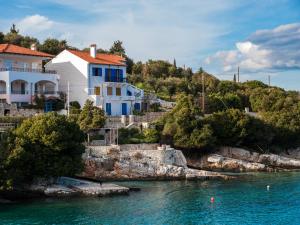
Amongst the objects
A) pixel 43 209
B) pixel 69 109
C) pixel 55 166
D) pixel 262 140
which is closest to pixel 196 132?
pixel 262 140

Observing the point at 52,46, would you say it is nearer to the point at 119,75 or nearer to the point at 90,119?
the point at 119,75

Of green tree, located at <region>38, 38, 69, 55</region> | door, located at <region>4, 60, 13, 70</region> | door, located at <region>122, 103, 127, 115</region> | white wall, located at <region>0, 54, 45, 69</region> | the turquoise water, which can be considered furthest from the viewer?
green tree, located at <region>38, 38, 69, 55</region>

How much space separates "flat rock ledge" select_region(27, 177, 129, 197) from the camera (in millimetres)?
45350

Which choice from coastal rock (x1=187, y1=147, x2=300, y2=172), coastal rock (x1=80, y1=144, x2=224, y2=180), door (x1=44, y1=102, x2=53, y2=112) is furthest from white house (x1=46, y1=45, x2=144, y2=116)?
coastal rock (x1=187, y1=147, x2=300, y2=172)

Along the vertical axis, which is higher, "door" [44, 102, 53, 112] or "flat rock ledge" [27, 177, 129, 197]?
"door" [44, 102, 53, 112]

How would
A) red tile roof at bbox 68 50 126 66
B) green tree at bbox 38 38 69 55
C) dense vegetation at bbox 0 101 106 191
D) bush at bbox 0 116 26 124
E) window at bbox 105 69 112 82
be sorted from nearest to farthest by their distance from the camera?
1. dense vegetation at bbox 0 101 106 191
2. bush at bbox 0 116 26 124
3. red tile roof at bbox 68 50 126 66
4. window at bbox 105 69 112 82
5. green tree at bbox 38 38 69 55

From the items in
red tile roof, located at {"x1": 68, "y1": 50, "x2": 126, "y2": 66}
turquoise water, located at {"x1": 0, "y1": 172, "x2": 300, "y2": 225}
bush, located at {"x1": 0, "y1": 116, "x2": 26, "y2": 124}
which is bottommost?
turquoise water, located at {"x1": 0, "y1": 172, "x2": 300, "y2": 225}

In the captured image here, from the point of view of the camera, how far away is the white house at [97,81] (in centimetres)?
7019

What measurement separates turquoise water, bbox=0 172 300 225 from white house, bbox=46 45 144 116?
70.6 feet

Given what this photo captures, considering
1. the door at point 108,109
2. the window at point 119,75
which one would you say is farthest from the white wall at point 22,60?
the window at point 119,75

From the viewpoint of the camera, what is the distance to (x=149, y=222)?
3675cm

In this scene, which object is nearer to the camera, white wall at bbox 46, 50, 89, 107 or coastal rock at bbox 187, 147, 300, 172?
coastal rock at bbox 187, 147, 300, 172

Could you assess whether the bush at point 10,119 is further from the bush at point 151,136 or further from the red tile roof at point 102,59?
the red tile roof at point 102,59

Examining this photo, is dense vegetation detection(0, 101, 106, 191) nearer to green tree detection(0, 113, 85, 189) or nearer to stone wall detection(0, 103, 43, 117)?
green tree detection(0, 113, 85, 189)
